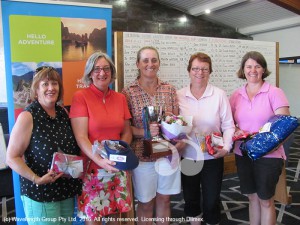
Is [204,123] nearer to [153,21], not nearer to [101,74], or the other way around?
[101,74]

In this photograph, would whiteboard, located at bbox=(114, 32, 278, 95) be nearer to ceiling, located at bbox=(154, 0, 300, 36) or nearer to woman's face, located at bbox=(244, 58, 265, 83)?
woman's face, located at bbox=(244, 58, 265, 83)

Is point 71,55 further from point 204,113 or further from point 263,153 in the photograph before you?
point 263,153

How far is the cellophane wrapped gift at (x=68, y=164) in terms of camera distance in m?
1.56

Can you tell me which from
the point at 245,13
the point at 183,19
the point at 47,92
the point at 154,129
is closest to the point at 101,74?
the point at 47,92

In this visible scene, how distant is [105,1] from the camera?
27.1 feet

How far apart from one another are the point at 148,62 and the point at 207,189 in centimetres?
104

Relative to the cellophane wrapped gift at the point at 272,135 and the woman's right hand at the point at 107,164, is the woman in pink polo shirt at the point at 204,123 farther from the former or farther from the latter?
the woman's right hand at the point at 107,164

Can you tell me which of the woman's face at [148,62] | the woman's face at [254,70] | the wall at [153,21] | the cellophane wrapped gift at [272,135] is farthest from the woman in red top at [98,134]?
the wall at [153,21]

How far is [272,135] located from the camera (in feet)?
6.29

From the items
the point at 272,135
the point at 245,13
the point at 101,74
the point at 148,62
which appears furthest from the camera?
the point at 245,13

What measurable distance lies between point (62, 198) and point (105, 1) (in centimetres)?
761

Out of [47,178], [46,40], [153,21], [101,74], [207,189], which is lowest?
[207,189]

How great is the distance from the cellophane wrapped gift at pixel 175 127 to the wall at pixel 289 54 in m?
9.53

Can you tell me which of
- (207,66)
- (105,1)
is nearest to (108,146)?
(207,66)
